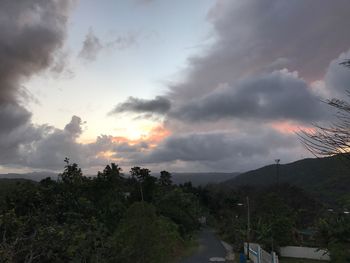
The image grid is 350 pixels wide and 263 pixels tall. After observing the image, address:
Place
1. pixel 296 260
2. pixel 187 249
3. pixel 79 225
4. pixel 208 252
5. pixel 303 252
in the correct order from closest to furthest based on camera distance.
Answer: pixel 79 225
pixel 296 260
pixel 303 252
pixel 208 252
pixel 187 249

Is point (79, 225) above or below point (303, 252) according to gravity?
above

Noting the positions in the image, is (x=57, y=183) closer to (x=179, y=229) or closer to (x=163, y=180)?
(x=179, y=229)

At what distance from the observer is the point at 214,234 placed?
74.8 meters

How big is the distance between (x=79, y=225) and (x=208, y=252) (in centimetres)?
3187

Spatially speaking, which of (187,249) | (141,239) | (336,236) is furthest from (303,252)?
(141,239)

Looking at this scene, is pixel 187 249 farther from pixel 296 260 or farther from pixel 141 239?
pixel 141 239

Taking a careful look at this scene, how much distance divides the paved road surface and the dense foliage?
9.85ft

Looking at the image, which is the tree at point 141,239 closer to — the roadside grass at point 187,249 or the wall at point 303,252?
the roadside grass at point 187,249

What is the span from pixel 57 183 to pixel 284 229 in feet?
89.8

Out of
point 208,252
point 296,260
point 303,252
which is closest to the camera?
point 296,260

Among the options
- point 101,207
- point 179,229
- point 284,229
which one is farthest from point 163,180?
point 101,207

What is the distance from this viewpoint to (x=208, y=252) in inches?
1975

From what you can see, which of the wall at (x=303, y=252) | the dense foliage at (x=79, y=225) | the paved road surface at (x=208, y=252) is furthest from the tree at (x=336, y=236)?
the dense foliage at (x=79, y=225)

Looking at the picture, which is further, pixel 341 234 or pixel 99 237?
pixel 341 234
